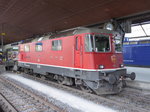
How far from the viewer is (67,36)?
7.09m

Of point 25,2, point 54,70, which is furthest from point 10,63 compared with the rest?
point 54,70

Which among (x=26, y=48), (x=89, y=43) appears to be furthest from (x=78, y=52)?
(x=26, y=48)

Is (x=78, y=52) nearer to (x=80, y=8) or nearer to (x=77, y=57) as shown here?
(x=77, y=57)

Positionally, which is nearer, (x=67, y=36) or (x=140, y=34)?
(x=67, y=36)

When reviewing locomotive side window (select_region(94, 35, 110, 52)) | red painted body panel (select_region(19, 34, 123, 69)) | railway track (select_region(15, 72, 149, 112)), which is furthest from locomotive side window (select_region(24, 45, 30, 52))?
locomotive side window (select_region(94, 35, 110, 52))

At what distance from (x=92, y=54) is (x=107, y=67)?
96 centimetres

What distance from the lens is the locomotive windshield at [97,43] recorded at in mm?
5935

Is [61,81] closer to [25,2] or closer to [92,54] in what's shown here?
[92,54]

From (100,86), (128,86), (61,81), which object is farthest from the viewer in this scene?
(61,81)

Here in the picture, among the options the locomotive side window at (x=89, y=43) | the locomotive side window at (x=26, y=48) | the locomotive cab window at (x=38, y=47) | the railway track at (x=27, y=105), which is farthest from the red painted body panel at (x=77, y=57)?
the locomotive side window at (x=26, y=48)

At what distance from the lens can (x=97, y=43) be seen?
239 inches

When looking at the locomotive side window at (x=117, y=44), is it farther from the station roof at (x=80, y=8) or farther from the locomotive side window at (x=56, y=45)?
the locomotive side window at (x=56, y=45)

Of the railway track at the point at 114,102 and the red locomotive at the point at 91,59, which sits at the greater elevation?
the red locomotive at the point at 91,59

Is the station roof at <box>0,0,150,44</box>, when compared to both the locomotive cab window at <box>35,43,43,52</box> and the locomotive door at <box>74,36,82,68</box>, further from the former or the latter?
the locomotive door at <box>74,36,82,68</box>
